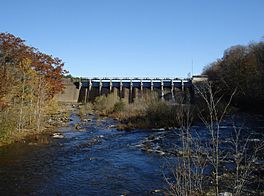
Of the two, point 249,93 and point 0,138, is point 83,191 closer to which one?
point 0,138

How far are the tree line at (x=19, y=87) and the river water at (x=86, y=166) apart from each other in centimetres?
217

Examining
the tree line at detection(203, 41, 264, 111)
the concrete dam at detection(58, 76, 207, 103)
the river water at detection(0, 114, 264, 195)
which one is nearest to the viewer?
the river water at detection(0, 114, 264, 195)

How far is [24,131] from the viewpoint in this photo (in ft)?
57.2

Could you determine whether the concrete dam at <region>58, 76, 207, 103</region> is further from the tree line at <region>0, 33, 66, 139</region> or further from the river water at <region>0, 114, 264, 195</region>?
the river water at <region>0, 114, 264, 195</region>

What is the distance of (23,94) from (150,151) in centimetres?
920

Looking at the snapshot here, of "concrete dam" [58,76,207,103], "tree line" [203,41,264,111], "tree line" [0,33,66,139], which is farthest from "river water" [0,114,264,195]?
"concrete dam" [58,76,207,103]

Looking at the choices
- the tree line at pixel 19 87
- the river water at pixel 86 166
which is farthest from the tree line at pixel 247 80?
the tree line at pixel 19 87

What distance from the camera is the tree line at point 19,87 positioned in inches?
595

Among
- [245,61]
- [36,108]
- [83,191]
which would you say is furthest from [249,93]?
[83,191]

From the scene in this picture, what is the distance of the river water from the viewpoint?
8.24m

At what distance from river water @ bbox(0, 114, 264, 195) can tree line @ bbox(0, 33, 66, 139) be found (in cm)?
217

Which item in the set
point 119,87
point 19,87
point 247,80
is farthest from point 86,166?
point 119,87

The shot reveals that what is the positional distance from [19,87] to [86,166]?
29.5ft

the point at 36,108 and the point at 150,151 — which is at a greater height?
the point at 36,108
